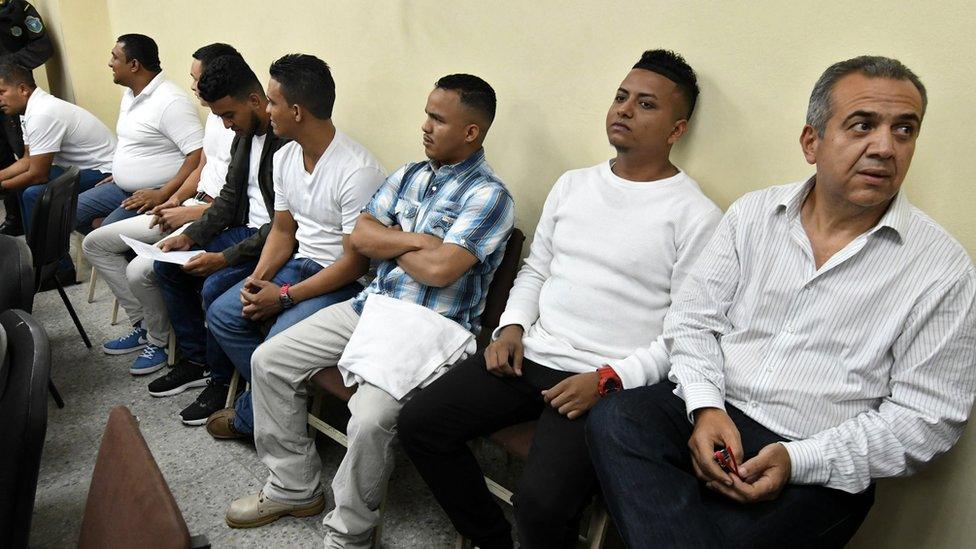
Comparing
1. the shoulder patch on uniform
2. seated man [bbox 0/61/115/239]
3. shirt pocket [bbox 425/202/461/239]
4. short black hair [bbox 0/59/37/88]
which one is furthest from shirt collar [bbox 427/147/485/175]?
the shoulder patch on uniform

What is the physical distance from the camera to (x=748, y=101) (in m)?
1.82

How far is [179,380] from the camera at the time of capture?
2.94 m

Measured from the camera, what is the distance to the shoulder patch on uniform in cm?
509

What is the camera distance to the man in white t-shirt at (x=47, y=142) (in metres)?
3.96

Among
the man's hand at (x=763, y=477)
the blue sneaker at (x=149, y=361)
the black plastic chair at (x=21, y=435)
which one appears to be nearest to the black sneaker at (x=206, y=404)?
the blue sneaker at (x=149, y=361)

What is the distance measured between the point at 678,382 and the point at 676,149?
0.78m

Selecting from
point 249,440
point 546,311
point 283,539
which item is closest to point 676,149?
point 546,311

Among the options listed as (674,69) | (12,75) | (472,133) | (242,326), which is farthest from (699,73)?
(12,75)

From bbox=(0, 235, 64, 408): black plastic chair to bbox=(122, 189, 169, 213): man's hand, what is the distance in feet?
4.76

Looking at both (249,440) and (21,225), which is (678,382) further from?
(21,225)

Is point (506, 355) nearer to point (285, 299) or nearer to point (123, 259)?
point (285, 299)

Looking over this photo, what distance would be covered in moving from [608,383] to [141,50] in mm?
3348

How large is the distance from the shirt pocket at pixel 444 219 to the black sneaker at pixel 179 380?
149cm

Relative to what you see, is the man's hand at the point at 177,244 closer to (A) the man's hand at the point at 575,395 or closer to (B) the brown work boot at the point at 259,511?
Answer: (B) the brown work boot at the point at 259,511
